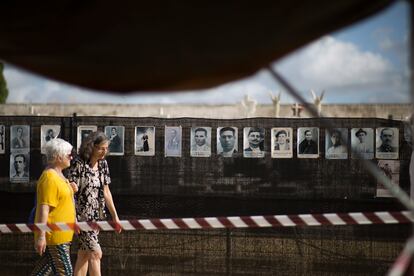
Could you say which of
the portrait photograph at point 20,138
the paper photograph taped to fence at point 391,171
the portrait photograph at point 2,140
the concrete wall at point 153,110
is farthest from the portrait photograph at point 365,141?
Result: the concrete wall at point 153,110

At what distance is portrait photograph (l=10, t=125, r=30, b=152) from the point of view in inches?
372

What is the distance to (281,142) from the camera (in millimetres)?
8898

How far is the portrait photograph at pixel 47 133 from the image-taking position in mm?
9414

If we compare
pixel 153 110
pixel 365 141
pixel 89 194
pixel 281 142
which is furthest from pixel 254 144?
pixel 153 110

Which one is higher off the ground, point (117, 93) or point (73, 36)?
point (73, 36)

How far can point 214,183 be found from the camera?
9.00 metres

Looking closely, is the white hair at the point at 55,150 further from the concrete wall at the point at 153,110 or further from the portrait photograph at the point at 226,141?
the concrete wall at the point at 153,110

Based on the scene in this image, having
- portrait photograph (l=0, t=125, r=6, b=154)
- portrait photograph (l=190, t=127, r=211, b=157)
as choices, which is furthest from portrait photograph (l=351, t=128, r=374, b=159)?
portrait photograph (l=0, t=125, r=6, b=154)

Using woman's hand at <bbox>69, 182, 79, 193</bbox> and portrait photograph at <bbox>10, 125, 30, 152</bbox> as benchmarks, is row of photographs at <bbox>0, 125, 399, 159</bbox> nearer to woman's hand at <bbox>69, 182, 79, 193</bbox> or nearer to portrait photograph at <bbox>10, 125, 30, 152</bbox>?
portrait photograph at <bbox>10, 125, 30, 152</bbox>

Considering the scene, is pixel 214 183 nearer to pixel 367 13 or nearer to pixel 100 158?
pixel 100 158

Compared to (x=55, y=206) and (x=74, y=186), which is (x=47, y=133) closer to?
(x=74, y=186)

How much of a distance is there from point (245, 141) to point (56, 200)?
256cm

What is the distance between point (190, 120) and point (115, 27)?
6400mm

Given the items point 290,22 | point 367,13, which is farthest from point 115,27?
point 367,13
